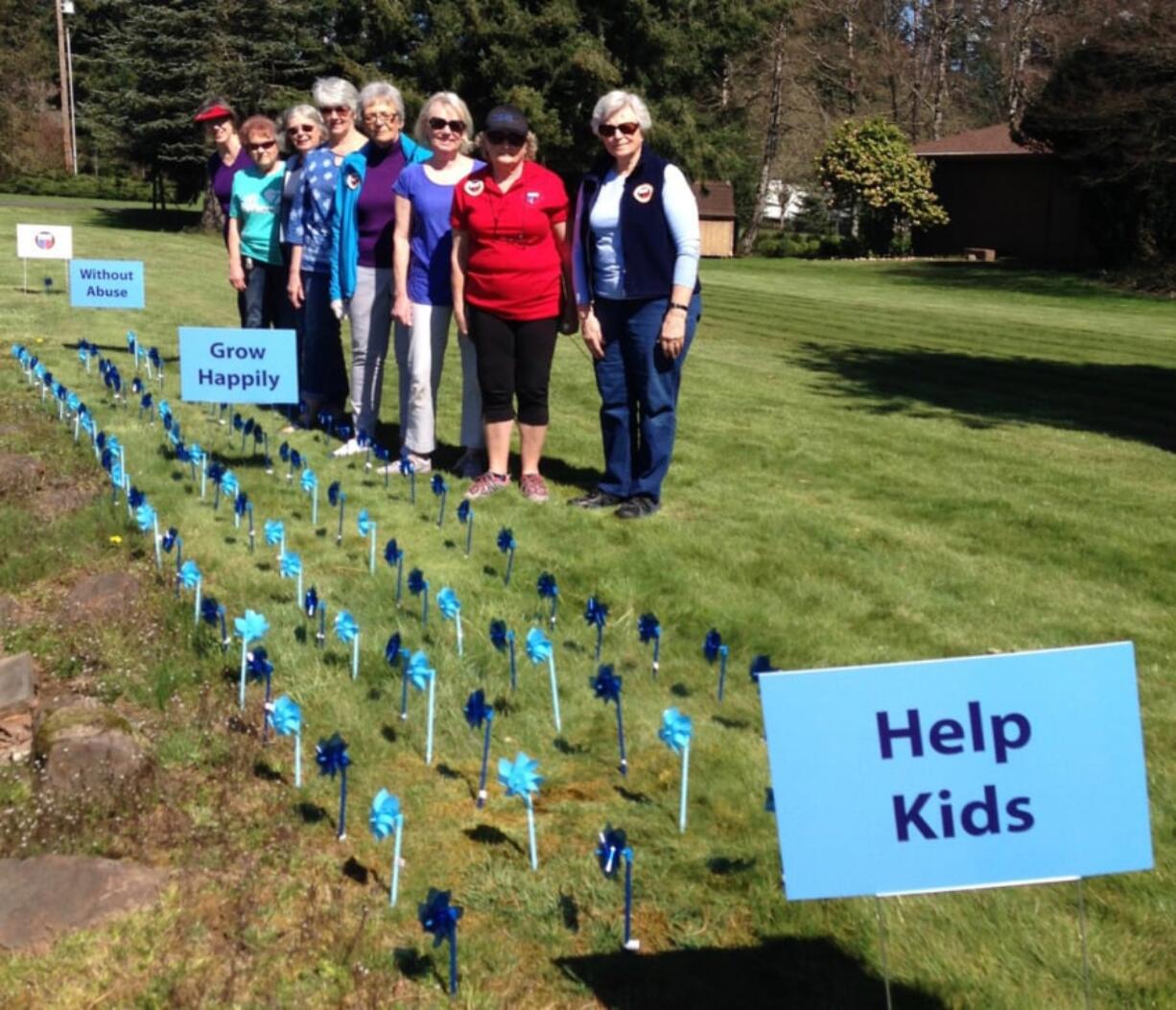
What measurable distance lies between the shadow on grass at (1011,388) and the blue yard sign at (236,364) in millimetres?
5435

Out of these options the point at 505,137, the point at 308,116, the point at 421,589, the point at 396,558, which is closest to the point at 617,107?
the point at 505,137

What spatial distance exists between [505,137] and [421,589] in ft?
7.82

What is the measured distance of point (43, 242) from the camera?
55.5ft

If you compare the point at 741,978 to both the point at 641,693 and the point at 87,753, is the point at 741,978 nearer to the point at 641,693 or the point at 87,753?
the point at 641,693

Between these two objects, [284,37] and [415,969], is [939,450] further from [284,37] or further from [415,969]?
[284,37]

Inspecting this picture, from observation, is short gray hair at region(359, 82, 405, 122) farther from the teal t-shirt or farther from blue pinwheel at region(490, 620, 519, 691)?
blue pinwheel at region(490, 620, 519, 691)

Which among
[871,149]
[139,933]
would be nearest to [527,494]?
[139,933]

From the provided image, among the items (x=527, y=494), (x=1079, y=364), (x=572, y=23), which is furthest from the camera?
(x=572, y=23)

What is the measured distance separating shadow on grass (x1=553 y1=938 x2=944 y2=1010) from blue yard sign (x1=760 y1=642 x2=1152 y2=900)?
43cm

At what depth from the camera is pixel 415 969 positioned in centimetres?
302

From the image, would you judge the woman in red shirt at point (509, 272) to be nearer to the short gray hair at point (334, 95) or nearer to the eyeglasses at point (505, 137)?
the eyeglasses at point (505, 137)

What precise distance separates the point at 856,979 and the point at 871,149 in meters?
43.8

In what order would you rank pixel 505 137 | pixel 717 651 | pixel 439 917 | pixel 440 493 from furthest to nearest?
pixel 440 493, pixel 505 137, pixel 717 651, pixel 439 917

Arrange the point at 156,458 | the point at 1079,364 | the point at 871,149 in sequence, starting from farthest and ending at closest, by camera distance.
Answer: the point at 871,149 < the point at 1079,364 < the point at 156,458
